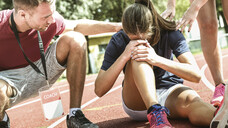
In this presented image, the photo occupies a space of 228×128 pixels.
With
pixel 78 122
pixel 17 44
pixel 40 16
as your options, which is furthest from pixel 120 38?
pixel 17 44

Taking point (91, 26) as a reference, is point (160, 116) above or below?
below

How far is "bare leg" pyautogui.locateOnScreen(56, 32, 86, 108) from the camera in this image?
309 centimetres

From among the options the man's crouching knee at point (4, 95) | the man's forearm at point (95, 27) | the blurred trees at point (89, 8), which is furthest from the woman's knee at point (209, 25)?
the blurred trees at point (89, 8)

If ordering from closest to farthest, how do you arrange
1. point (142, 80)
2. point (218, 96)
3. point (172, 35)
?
point (142, 80) < point (172, 35) < point (218, 96)

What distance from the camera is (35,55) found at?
3.24m

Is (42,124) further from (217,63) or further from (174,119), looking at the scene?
(217,63)

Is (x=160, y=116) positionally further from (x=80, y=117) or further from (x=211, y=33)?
(x=211, y=33)

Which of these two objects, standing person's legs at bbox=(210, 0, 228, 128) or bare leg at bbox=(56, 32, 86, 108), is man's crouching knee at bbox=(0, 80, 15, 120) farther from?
standing person's legs at bbox=(210, 0, 228, 128)

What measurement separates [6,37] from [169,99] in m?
1.72

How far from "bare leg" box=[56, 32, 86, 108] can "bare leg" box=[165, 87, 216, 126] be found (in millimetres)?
920

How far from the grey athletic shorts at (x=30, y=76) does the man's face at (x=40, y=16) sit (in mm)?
342

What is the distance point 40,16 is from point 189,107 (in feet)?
5.36

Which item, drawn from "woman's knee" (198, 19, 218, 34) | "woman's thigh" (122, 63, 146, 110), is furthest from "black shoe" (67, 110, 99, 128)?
"woman's knee" (198, 19, 218, 34)

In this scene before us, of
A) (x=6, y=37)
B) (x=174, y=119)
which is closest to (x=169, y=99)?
(x=174, y=119)
